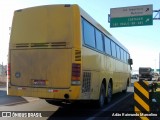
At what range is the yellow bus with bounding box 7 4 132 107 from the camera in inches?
436

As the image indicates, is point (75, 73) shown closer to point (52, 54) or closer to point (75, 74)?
point (75, 74)

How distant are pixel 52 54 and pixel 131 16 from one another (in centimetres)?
2143

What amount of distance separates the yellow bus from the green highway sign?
1939cm

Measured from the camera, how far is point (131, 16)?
31719mm

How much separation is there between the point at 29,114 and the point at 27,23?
3.02 m

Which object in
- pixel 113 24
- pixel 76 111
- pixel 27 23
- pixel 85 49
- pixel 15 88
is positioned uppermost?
pixel 113 24

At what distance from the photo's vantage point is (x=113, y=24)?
32.1 metres

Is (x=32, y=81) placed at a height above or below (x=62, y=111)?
above

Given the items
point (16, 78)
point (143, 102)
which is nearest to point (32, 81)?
point (16, 78)

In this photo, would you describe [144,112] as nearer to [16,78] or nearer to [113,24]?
[16,78]

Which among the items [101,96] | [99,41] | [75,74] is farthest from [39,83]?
[99,41]

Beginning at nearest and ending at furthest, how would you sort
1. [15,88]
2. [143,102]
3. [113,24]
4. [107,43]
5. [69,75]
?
1. [143,102]
2. [69,75]
3. [15,88]
4. [107,43]
5. [113,24]

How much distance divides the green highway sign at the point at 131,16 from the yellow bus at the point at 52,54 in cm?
1939

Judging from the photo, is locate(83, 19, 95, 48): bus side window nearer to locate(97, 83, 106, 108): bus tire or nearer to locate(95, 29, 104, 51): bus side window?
locate(95, 29, 104, 51): bus side window
